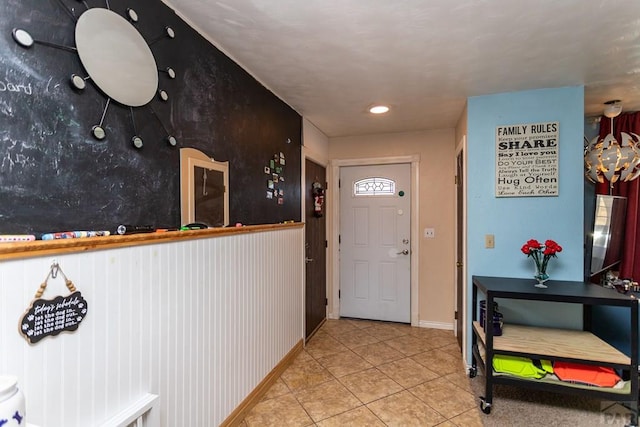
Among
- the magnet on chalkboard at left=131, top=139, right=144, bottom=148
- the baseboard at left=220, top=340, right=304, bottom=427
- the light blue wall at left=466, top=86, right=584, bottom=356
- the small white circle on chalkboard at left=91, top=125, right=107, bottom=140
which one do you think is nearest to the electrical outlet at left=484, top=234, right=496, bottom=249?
the light blue wall at left=466, top=86, right=584, bottom=356

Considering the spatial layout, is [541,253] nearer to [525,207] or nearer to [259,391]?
[525,207]

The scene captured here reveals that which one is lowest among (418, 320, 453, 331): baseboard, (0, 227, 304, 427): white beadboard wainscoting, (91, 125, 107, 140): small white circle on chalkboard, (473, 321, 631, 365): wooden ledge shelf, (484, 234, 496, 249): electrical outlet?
(418, 320, 453, 331): baseboard

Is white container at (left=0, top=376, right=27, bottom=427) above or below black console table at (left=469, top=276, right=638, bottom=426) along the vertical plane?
above

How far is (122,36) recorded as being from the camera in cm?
128

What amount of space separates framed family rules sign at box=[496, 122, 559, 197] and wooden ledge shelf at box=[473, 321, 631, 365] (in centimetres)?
104

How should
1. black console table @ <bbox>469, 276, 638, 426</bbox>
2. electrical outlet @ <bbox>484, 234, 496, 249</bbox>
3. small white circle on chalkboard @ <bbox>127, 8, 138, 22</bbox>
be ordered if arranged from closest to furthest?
1. small white circle on chalkboard @ <bbox>127, 8, 138, 22</bbox>
2. black console table @ <bbox>469, 276, 638, 426</bbox>
3. electrical outlet @ <bbox>484, 234, 496, 249</bbox>

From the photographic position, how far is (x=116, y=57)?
1.25m

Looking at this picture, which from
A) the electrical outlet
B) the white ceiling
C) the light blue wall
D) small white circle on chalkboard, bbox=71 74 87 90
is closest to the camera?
small white circle on chalkboard, bbox=71 74 87 90

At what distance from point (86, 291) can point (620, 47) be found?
2.93 m

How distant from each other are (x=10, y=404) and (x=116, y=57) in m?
1.14

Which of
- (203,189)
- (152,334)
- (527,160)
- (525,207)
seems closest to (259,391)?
(152,334)

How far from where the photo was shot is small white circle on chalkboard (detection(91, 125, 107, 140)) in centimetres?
118

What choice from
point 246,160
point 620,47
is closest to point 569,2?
point 620,47

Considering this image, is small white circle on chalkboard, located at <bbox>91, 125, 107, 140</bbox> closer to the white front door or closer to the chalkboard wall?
the chalkboard wall
